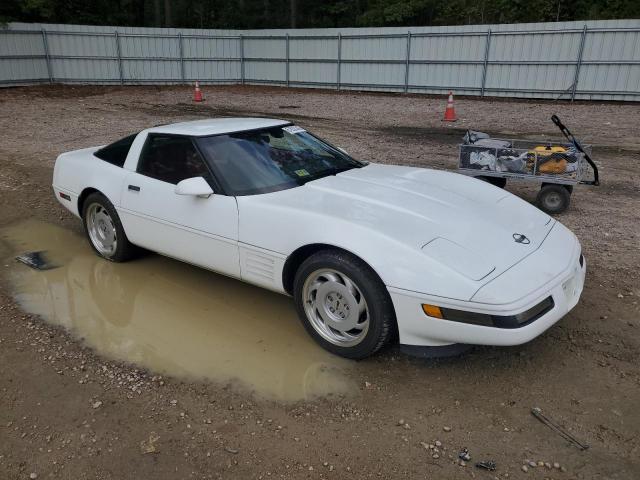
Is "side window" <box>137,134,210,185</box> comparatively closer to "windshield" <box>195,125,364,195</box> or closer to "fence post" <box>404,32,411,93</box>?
"windshield" <box>195,125,364,195</box>

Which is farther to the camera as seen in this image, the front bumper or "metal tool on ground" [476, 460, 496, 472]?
the front bumper

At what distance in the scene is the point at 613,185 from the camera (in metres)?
7.49

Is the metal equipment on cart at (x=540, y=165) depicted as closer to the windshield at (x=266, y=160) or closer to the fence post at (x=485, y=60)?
the windshield at (x=266, y=160)

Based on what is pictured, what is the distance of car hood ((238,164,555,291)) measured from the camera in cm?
304

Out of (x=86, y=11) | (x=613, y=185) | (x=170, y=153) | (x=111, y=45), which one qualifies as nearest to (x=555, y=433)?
(x=170, y=153)

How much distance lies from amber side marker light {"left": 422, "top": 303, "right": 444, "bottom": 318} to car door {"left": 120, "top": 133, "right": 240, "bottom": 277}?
143 centimetres

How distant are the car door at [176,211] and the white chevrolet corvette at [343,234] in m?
0.01

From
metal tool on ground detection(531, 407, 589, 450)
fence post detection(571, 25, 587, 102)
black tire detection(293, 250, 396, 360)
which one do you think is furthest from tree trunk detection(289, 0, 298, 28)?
metal tool on ground detection(531, 407, 589, 450)

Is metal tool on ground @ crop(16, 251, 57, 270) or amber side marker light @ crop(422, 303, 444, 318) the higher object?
amber side marker light @ crop(422, 303, 444, 318)

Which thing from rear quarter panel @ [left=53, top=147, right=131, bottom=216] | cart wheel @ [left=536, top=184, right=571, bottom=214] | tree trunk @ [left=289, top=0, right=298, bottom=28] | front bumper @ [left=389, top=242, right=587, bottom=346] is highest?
tree trunk @ [left=289, top=0, right=298, bottom=28]

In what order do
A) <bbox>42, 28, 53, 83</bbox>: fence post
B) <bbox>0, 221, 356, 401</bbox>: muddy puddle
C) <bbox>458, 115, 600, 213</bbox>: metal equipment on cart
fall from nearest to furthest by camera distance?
1. <bbox>0, 221, 356, 401</bbox>: muddy puddle
2. <bbox>458, 115, 600, 213</bbox>: metal equipment on cart
3. <bbox>42, 28, 53, 83</bbox>: fence post

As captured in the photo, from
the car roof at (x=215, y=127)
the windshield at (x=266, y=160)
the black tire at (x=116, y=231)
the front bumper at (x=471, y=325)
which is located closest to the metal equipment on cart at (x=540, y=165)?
the windshield at (x=266, y=160)

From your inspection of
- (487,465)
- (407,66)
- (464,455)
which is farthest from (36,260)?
(407,66)

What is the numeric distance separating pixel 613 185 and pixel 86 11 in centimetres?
2818
